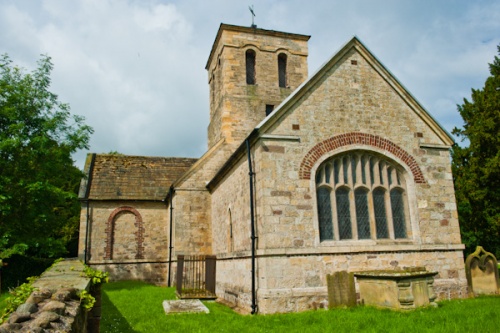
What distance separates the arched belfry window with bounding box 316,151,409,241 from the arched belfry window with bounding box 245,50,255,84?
33.8ft

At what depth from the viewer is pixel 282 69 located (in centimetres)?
2206

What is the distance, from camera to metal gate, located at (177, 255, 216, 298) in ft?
48.8

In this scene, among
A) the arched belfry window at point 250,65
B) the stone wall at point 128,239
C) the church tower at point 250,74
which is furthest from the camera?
the arched belfry window at point 250,65

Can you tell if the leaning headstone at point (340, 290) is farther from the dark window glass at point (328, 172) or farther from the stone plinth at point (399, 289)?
the dark window glass at point (328, 172)

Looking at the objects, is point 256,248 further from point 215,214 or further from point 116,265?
point 116,265

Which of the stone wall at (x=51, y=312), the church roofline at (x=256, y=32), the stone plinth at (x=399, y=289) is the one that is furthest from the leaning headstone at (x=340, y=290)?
the church roofline at (x=256, y=32)

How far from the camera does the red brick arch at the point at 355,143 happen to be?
466 inches

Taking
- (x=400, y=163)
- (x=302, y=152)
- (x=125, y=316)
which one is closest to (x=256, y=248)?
(x=302, y=152)

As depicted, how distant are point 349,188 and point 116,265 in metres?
14.0

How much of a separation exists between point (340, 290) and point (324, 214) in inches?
85.7

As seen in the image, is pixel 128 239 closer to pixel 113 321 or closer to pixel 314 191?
pixel 113 321

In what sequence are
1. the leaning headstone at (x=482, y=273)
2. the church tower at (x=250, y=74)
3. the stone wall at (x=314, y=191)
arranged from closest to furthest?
the stone wall at (x=314, y=191)
the leaning headstone at (x=482, y=273)
the church tower at (x=250, y=74)

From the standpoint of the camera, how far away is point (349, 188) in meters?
12.1

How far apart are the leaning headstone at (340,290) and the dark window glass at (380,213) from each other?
6.86 ft
